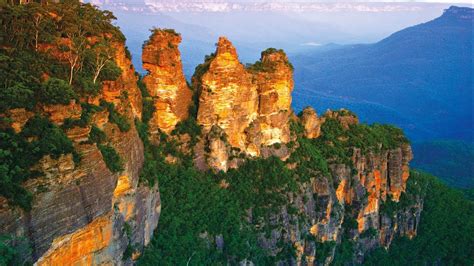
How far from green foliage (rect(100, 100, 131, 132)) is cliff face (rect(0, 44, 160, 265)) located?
0.88 feet

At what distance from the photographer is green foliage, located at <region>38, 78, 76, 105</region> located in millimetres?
16641

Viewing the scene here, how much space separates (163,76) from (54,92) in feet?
41.3

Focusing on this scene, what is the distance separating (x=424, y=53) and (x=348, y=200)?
177m

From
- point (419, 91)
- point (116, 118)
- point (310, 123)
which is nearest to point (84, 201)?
point (116, 118)

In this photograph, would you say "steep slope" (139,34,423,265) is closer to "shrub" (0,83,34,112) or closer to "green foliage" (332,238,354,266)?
"green foliage" (332,238,354,266)

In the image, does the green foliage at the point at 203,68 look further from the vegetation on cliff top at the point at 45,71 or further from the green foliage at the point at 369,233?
the green foliage at the point at 369,233

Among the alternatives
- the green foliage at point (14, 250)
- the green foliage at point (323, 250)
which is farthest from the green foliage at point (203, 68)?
the green foliage at point (14, 250)

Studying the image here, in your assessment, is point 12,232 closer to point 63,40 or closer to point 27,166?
point 27,166

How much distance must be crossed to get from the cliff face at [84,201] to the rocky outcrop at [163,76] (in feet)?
17.4

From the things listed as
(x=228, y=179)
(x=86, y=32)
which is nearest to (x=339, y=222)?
(x=228, y=179)

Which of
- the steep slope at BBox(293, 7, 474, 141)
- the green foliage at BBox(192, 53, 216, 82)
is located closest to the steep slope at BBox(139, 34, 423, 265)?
the green foliage at BBox(192, 53, 216, 82)

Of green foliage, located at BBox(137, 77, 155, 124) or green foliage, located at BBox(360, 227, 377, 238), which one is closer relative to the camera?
green foliage, located at BBox(137, 77, 155, 124)

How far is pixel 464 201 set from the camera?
164 feet

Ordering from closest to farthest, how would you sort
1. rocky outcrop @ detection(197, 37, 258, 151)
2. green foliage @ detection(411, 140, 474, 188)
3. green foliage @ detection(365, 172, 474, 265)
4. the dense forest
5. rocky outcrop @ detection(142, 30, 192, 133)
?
the dense forest, rocky outcrop @ detection(142, 30, 192, 133), rocky outcrop @ detection(197, 37, 258, 151), green foliage @ detection(365, 172, 474, 265), green foliage @ detection(411, 140, 474, 188)
